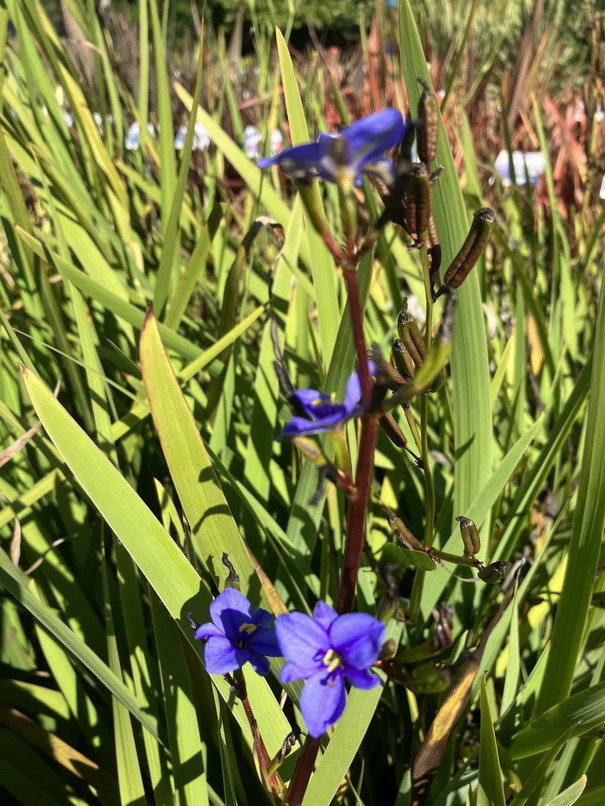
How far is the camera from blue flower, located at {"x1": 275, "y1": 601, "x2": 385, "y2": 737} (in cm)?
28

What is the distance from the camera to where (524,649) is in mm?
688

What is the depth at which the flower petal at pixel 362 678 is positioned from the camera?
0.29 meters

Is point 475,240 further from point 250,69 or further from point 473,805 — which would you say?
point 250,69

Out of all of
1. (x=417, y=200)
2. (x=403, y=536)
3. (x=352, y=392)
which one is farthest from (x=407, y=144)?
(x=403, y=536)

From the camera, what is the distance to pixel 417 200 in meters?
0.33

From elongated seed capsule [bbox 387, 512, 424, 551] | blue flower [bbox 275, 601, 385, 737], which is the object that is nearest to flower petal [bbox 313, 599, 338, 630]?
blue flower [bbox 275, 601, 385, 737]

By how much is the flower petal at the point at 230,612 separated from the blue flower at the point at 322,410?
0.39 ft

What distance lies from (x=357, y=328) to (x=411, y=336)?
14 cm

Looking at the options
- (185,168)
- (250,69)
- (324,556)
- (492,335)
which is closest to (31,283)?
(185,168)

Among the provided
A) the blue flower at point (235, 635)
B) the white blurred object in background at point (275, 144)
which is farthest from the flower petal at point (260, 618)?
the white blurred object in background at point (275, 144)

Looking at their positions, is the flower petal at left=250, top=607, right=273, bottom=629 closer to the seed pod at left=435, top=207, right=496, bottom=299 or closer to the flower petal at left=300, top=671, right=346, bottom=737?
the flower petal at left=300, top=671, right=346, bottom=737

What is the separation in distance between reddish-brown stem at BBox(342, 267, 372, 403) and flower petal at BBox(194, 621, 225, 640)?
16 centimetres

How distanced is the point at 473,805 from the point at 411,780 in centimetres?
5

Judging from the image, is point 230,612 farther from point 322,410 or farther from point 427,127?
point 427,127
